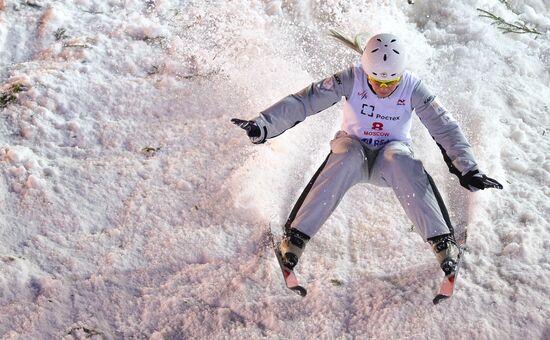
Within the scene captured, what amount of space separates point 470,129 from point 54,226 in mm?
3371

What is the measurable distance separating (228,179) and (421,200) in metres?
1.47

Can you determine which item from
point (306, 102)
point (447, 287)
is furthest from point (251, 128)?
point (447, 287)

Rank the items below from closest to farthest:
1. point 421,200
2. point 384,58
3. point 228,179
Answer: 1. point 421,200
2. point 384,58
3. point 228,179

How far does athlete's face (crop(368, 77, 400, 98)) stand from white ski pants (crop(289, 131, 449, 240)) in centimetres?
36

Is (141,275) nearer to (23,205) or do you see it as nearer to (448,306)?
(23,205)

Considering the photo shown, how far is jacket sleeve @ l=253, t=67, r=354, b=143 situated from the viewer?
409 cm

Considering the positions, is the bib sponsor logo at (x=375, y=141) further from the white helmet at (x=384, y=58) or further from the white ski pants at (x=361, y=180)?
the white helmet at (x=384, y=58)

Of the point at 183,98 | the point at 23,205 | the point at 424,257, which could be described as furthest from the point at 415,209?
the point at 23,205

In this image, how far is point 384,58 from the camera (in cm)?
388

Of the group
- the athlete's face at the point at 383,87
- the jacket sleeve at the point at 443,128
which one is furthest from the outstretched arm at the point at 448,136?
the athlete's face at the point at 383,87

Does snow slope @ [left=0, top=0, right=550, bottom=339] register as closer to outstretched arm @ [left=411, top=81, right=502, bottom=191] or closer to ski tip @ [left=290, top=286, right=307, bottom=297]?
Answer: ski tip @ [left=290, top=286, right=307, bottom=297]

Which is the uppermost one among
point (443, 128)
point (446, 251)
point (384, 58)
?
point (384, 58)

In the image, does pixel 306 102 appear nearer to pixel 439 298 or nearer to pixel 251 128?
pixel 251 128

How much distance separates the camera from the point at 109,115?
495 centimetres
